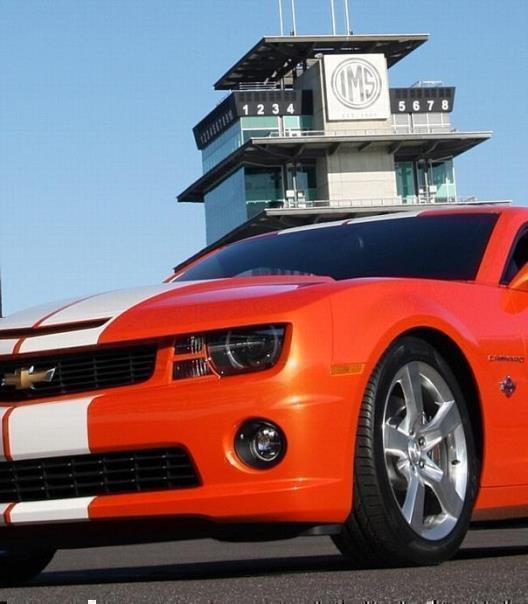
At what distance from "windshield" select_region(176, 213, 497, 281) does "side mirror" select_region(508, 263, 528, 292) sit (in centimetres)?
17

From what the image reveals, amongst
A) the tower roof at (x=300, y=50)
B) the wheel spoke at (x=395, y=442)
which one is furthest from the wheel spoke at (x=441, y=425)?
the tower roof at (x=300, y=50)

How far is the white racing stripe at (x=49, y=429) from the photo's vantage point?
4871 mm

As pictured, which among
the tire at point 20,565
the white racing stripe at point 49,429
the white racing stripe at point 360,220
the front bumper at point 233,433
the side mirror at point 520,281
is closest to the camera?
the front bumper at point 233,433

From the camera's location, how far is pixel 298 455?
15.7ft

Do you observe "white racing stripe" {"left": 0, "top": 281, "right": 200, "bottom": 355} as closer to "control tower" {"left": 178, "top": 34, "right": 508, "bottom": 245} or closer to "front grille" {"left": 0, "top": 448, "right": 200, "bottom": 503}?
"front grille" {"left": 0, "top": 448, "right": 200, "bottom": 503}

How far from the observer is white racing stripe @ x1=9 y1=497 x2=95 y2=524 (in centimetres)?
493

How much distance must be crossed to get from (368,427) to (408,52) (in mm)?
97476

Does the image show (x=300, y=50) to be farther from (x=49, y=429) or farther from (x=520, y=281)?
(x=49, y=429)

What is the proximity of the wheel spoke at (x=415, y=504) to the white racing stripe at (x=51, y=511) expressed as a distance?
110cm

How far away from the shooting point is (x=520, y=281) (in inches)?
236

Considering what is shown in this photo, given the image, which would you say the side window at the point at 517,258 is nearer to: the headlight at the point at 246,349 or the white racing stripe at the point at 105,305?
the white racing stripe at the point at 105,305

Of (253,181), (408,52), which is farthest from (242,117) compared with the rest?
(408,52)

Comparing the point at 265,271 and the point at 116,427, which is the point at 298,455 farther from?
the point at 265,271

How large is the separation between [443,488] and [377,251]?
134 centimetres
